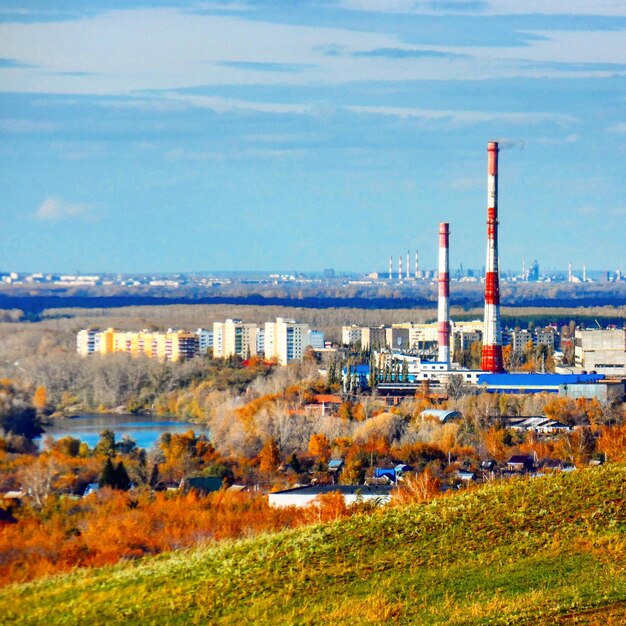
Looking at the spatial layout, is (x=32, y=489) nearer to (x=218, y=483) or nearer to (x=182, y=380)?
(x=218, y=483)

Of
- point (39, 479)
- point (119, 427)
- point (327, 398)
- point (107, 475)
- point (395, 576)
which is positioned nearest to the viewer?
point (39, 479)

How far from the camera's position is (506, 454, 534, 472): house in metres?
13.4

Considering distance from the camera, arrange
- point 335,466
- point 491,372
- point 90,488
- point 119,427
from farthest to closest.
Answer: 1. point 491,372
2. point 335,466
3. point 119,427
4. point 90,488

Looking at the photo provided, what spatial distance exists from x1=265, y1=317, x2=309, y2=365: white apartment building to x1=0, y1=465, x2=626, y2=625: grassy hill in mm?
26115

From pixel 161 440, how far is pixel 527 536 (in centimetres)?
737

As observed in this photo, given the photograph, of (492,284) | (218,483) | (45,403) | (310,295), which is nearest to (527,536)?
(45,403)

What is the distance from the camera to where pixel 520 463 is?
45.6 feet

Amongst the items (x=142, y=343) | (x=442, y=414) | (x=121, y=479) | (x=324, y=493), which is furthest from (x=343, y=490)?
(x=142, y=343)

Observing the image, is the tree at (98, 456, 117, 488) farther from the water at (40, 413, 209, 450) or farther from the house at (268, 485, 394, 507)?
the house at (268, 485, 394, 507)

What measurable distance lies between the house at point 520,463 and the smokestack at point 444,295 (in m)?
13.4

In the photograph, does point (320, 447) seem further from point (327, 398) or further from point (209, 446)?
point (327, 398)

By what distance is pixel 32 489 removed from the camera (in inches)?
192

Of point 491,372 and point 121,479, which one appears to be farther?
point 491,372

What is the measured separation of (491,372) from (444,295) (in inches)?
113
